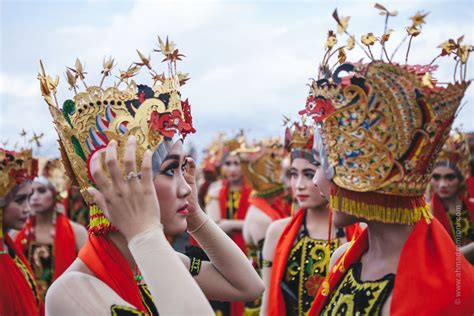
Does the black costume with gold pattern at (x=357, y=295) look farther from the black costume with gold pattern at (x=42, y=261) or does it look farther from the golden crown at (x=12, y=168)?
the black costume with gold pattern at (x=42, y=261)

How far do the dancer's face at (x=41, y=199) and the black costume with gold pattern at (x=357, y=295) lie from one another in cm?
535

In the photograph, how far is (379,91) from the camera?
9.91ft

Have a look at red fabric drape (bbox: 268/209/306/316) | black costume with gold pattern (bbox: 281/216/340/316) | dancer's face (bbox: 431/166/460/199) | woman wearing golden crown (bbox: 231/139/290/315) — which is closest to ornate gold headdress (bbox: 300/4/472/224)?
black costume with gold pattern (bbox: 281/216/340/316)

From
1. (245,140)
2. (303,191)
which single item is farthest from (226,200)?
(303,191)

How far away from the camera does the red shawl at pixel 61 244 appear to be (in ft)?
23.9

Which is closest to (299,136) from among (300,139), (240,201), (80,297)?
(300,139)

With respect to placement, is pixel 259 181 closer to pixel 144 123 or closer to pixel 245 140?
pixel 245 140

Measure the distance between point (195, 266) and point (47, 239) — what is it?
4671 millimetres

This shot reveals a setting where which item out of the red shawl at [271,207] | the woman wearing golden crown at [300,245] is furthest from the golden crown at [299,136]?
the red shawl at [271,207]

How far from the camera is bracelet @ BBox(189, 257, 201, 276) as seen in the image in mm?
3361

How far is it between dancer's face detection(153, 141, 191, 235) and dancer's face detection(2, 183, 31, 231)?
3.18 m

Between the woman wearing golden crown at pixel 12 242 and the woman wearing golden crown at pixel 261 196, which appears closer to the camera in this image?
the woman wearing golden crown at pixel 12 242

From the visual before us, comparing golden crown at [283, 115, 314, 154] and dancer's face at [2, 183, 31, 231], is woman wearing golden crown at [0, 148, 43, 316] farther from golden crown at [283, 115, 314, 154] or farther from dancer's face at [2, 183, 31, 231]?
golden crown at [283, 115, 314, 154]

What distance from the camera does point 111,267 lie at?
9.52 ft
